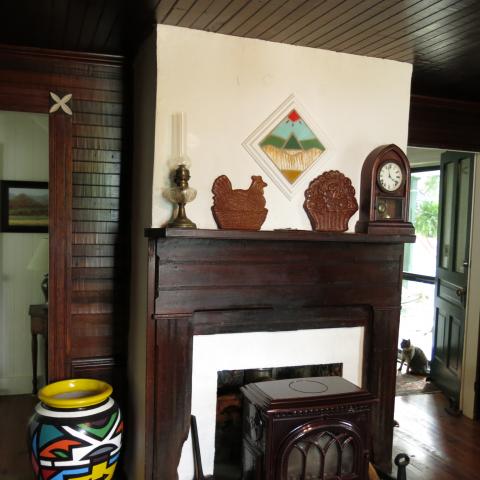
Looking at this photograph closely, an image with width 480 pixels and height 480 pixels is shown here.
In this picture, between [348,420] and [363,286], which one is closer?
[348,420]

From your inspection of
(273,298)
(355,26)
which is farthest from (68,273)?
(355,26)

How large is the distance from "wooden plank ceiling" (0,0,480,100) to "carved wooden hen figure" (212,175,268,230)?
2.44ft

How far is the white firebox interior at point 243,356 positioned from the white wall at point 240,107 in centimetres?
29

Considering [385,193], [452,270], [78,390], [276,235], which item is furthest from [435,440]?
[78,390]

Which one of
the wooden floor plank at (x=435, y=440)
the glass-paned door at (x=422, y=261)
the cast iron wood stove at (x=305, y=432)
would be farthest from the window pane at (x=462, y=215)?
the cast iron wood stove at (x=305, y=432)

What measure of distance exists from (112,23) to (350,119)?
1313 millimetres

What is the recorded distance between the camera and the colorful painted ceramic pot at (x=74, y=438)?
7.78 ft

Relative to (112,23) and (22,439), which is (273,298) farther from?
(22,439)

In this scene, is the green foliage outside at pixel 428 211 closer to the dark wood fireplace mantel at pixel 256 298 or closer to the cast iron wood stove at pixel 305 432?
the dark wood fireplace mantel at pixel 256 298

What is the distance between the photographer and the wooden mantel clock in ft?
8.97

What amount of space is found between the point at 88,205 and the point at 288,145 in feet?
3.96

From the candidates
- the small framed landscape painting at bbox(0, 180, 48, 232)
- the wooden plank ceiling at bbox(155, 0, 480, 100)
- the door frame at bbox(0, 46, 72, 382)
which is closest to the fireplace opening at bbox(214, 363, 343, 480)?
the door frame at bbox(0, 46, 72, 382)

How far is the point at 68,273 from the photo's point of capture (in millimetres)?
2906

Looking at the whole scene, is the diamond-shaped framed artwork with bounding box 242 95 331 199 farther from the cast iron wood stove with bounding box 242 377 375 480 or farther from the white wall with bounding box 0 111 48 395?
the white wall with bounding box 0 111 48 395
